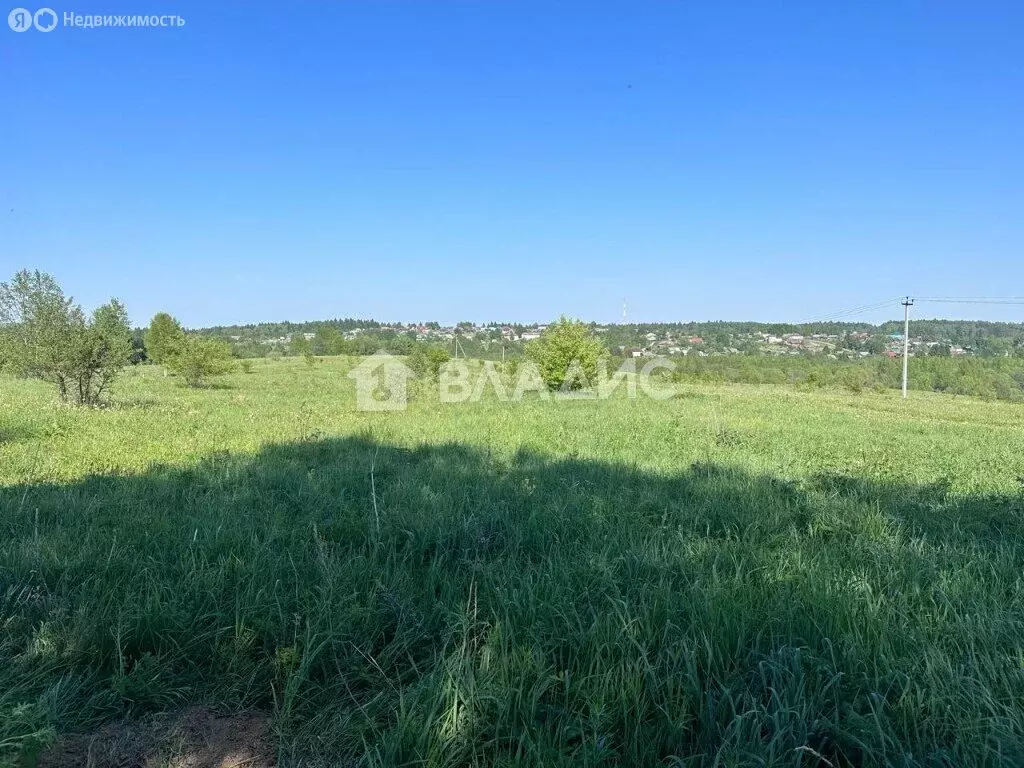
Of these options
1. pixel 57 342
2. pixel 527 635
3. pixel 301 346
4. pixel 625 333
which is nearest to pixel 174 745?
pixel 527 635

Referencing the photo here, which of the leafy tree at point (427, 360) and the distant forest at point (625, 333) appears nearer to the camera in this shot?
the leafy tree at point (427, 360)

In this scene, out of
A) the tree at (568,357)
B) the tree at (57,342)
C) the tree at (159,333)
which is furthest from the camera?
the tree at (159,333)

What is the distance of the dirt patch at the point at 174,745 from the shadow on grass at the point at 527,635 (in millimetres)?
79

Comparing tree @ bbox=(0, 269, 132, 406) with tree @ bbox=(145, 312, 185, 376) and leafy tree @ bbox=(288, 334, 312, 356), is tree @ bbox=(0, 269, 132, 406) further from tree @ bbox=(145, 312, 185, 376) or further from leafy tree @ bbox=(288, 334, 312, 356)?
leafy tree @ bbox=(288, 334, 312, 356)

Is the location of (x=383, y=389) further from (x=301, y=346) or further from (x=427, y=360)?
(x=301, y=346)

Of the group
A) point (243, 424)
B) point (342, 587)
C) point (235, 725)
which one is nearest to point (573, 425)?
point (243, 424)

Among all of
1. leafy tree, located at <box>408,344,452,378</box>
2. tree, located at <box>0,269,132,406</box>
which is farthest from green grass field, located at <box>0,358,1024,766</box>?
leafy tree, located at <box>408,344,452,378</box>

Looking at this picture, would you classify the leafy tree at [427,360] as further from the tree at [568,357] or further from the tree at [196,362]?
the tree at [196,362]

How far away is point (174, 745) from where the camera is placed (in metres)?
1.73

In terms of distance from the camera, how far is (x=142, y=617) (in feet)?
7.36

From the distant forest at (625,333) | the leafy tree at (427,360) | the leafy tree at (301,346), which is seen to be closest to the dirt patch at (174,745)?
the leafy tree at (427,360)

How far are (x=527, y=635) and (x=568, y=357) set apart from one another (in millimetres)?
27799

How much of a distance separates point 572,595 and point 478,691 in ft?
2.85

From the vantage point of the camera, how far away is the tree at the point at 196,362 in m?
28.6
